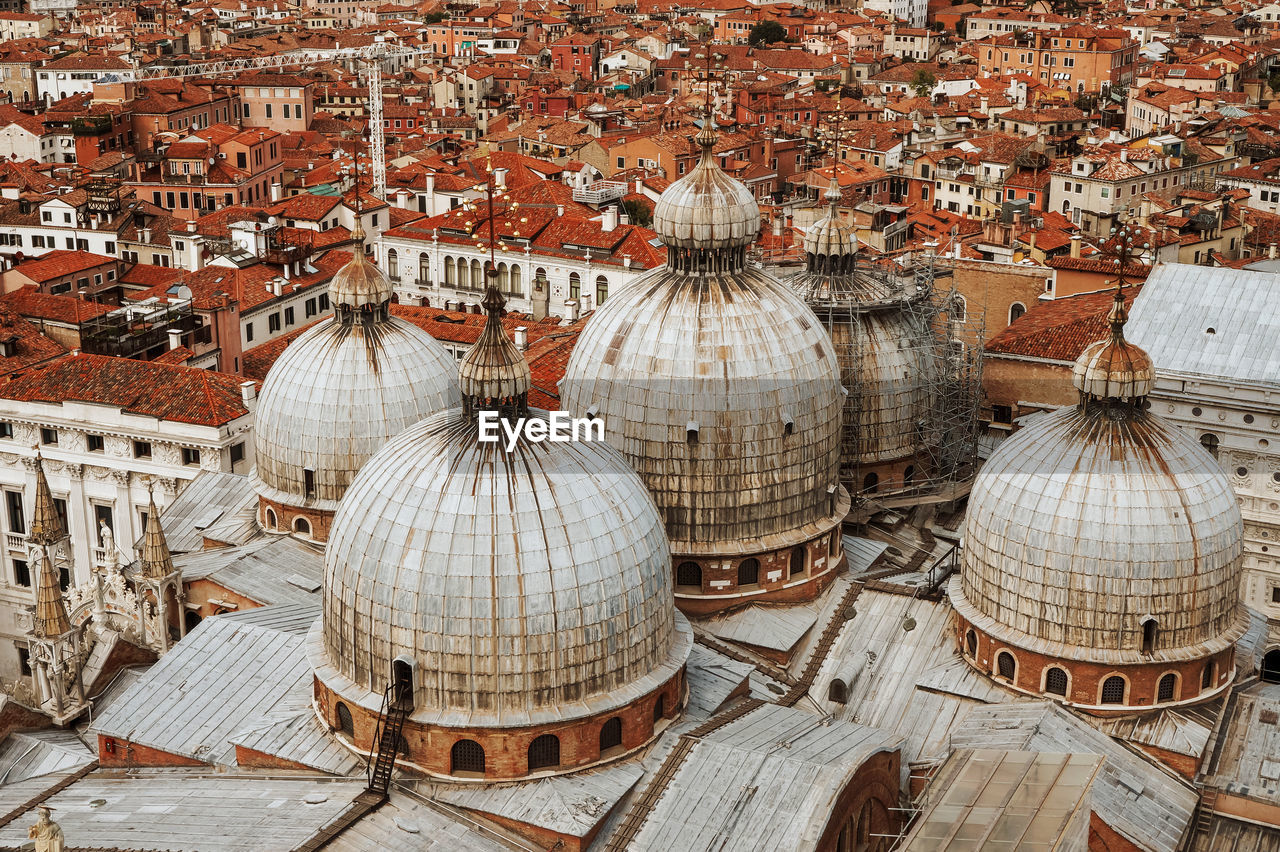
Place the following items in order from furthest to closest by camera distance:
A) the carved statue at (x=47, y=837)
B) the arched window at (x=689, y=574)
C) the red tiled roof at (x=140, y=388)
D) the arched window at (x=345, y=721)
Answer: the red tiled roof at (x=140, y=388) < the arched window at (x=689, y=574) < the arched window at (x=345, y=721) < the carved statue at (x=47, y=837)

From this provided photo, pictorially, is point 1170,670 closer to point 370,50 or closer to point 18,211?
point 18,211

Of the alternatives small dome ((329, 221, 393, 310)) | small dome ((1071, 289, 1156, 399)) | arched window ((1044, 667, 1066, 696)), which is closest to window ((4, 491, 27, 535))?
small dome ((329, 221, 393, 310))

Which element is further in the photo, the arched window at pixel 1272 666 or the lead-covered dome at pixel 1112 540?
the arched window at pixel 1272 666

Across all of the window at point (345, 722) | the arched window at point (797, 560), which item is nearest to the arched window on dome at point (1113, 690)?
the arched window at point (797, 560)

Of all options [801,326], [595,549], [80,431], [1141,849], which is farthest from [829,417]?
[80,431]

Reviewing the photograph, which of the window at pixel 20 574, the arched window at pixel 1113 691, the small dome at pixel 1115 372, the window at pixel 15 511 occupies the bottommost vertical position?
the window at pixel 20 574

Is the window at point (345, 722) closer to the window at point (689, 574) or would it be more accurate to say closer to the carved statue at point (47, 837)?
the carved statue at point (47, 837)

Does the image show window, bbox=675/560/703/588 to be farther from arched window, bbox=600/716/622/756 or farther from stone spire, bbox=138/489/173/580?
stone spire, bbox=138/489/173/580
